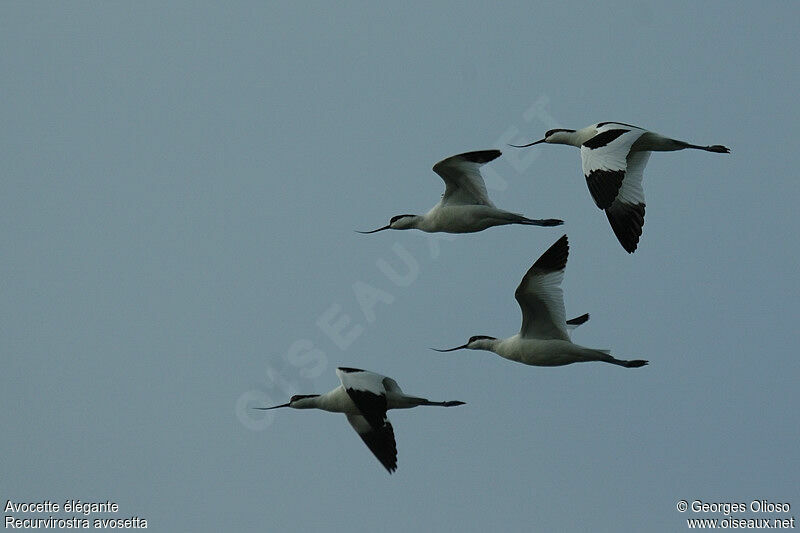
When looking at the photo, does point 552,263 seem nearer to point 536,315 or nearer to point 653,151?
point 536,315

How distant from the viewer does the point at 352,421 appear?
63.2ft

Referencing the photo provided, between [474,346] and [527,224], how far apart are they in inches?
72.5

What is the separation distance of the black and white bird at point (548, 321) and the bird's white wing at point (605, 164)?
88cm

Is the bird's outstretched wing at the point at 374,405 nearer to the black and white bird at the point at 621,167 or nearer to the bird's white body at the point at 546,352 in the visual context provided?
the bird's white body at the point at 546,352

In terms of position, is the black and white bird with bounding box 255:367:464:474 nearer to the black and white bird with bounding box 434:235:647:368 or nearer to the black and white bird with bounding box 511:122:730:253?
the black and white bird with bounding box 434:235:647:368

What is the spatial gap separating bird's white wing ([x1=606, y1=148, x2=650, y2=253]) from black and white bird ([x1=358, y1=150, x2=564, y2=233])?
86cm

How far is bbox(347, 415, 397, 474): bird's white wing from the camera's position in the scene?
18.2 m

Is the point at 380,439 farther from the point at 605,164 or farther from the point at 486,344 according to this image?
the point at 605,164

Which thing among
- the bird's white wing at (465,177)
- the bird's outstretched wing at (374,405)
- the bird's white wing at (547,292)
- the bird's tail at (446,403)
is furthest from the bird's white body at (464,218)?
the bird's outstretched wing at (374,405)

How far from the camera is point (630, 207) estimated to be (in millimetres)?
18500

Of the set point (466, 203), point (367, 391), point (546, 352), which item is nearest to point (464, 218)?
point (466, 203)

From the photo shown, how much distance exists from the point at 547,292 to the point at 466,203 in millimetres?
2897

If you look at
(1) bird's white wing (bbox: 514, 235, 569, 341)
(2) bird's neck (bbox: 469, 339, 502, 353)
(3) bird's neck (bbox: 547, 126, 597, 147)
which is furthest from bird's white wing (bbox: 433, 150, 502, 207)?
(1) bird's white wing (bbox: 514, 235, 569, 341)

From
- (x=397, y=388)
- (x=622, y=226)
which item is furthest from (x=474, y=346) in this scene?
(x=622, y=226)
